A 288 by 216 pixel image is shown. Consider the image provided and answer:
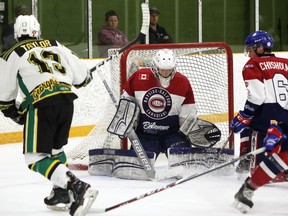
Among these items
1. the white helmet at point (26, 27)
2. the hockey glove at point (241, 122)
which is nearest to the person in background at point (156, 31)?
the hockey glove at point (241, 122)

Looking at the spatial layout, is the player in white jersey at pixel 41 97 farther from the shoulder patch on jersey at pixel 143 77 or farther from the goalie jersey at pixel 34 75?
the shoulder patch on jersey at pixel 143 77

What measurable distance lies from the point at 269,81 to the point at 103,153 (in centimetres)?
117

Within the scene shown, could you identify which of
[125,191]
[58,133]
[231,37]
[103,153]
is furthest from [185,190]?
[231,37]

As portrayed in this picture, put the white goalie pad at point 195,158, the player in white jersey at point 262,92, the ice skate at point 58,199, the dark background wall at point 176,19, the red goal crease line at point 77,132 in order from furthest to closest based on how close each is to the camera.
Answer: the dark background wall at point 176,19
the red goal crease line at point 77,132
the white goalie pad at point 195,158
the player in white jersey at point 262,92
the ice skate at point 58,199

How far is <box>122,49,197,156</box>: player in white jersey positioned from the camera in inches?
198

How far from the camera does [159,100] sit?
5039 mm

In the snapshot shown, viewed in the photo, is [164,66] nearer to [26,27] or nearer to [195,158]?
[195,158]

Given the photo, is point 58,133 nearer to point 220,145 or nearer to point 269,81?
point 269,81

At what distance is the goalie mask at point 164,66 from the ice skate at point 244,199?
1.14m

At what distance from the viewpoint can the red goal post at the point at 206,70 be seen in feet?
17.9

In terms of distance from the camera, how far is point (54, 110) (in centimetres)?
381

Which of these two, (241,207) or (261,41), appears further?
(261,41)

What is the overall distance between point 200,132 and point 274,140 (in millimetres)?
1342

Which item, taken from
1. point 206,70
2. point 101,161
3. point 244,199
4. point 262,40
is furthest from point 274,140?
point 206,70
